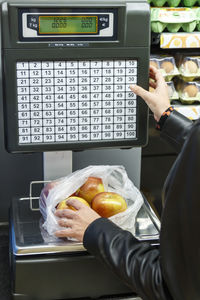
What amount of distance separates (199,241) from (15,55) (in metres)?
0.63

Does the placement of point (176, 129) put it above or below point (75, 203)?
above

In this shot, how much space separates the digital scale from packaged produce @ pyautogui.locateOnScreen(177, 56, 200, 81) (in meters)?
1.44

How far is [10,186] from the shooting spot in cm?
150

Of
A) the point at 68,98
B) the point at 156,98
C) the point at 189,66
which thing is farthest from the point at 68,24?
the point at 189,66

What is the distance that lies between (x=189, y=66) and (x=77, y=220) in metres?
1.73

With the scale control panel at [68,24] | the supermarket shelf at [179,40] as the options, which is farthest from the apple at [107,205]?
the supermarket shelf at [179,40]

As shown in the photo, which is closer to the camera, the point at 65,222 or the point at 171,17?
the point at 65,222

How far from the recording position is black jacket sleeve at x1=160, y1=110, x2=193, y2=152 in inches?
47.3

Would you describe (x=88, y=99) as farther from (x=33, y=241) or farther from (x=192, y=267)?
(x=192, y=267)

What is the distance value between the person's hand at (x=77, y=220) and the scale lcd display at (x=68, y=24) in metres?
0.41

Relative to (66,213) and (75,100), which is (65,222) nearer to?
(66,213)

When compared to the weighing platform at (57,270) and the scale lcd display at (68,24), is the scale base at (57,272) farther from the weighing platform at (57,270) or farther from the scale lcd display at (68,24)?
the scale lcd display at (68,24)

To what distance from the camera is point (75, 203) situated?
117 centimetres

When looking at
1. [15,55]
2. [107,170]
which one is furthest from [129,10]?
[107,170]
